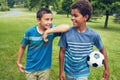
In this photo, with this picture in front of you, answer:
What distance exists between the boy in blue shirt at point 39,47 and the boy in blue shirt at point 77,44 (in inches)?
13.6

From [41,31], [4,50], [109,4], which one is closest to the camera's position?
[41,31]

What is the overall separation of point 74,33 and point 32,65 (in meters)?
1.12

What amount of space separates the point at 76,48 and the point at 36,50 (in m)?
0.83

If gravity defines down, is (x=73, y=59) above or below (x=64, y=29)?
below

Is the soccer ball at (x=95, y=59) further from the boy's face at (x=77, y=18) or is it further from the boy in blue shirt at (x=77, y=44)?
the boy's face at (x=77, y=18)

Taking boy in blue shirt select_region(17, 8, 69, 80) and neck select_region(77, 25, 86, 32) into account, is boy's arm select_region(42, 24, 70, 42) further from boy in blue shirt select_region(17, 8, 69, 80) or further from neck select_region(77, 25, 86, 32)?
neck select_region(77, 25, 86, 32)

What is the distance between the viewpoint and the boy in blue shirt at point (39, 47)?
5285 millimetres

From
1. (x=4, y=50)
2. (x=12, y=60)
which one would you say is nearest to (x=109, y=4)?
(x=4, y=50)

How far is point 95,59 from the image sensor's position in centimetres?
531

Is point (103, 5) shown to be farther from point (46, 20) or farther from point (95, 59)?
point (46, 20)

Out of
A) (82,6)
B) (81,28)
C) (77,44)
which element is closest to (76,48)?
(77,44)

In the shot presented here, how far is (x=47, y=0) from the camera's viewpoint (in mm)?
58031

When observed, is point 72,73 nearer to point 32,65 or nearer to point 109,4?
point 32,65

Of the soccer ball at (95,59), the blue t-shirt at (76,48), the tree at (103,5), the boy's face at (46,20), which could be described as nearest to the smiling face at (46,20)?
the boy's face at (46,20)
